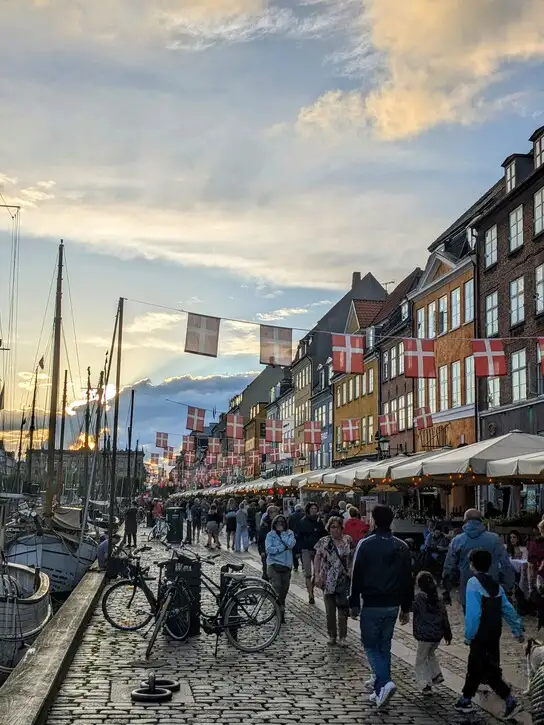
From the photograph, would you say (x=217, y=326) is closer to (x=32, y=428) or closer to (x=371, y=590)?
(x=371, y=590)

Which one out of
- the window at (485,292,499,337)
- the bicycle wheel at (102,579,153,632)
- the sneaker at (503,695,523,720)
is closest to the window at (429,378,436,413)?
the window at (485,292,499,337)

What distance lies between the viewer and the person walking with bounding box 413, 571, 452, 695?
9461 millimetres

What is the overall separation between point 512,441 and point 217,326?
7.52 meters

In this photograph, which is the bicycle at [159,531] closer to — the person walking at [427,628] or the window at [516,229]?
the window at [516,229]

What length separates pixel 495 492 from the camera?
3403 cm

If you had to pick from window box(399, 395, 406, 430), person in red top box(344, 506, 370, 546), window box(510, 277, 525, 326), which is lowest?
person in red top box(344, 506, 370, 546)

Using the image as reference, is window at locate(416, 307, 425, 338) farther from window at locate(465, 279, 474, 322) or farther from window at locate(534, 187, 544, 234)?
window at locate(534, 187, 544, 234)

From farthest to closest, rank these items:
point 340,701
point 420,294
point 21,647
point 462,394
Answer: point 420,294
point 462,394
point 21,647
point 340,701

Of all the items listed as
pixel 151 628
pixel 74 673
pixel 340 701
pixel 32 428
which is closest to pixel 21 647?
pixel 151 628

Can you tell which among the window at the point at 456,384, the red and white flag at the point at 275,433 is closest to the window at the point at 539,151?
the window at the point at 456,384

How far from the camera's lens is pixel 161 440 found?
229ft

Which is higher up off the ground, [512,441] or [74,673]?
[512,441]

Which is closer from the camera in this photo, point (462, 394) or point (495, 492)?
point (495, 492)

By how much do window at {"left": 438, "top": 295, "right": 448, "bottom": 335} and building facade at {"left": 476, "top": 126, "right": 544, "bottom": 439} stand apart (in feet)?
13.5
